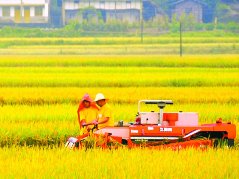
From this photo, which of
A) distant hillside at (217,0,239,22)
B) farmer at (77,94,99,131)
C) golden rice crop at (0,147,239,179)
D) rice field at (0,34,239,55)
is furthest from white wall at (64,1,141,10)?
golden rice crop at (0,147,239,179)

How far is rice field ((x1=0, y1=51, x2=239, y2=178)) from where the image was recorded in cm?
862

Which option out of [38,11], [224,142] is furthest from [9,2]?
[224,142]

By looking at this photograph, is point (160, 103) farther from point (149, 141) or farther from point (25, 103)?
point (25, 103)

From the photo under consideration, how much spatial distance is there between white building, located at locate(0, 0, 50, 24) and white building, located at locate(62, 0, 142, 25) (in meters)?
1.46

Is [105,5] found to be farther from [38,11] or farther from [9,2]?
[9,2]

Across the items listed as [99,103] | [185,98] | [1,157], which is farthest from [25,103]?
[1,157]

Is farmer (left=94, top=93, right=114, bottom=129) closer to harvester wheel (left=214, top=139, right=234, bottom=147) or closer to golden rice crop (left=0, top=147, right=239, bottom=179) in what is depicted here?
golden rice crop (left=0, top=147, right=239, bottom=179)

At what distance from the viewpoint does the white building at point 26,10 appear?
207 ft

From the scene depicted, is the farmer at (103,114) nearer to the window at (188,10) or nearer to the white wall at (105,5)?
the white wall at (105,5)

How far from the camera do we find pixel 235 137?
10.7 metres

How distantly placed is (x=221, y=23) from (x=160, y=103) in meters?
50.3

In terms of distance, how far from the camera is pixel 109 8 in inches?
2549

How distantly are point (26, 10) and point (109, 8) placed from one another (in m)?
5.95

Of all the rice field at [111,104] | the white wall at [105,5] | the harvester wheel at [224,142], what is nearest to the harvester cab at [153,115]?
the harvester wheel at [224,142]
